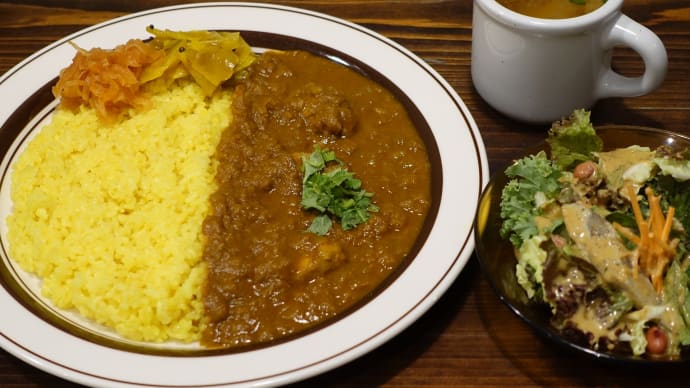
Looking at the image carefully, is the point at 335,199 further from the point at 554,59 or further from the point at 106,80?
the point at 106,80

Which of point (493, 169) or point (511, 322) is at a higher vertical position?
point (493, 169)

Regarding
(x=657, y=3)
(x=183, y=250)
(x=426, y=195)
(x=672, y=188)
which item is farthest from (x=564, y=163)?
(x=657, y=3)

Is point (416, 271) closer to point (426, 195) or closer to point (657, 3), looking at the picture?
point (426, 195)

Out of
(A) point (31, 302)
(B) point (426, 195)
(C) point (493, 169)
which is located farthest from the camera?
(C) point (493, 169)

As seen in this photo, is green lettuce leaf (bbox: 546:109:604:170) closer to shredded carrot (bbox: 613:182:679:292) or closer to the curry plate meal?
shredded carrot (bbox: 613:182:679:292)

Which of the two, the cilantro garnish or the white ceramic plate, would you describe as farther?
the cilantro garnish

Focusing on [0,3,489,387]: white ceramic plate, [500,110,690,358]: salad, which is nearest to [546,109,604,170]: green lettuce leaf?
[500,110,690,358]: salad

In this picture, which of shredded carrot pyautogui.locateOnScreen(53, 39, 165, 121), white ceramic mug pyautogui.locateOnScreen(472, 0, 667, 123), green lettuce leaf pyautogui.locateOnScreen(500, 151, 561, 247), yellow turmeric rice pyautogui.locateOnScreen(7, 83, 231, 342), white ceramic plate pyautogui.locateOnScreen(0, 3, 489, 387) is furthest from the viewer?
shredded carrot pyautogui.locateOnScreen(53, 39, 165, 121)
